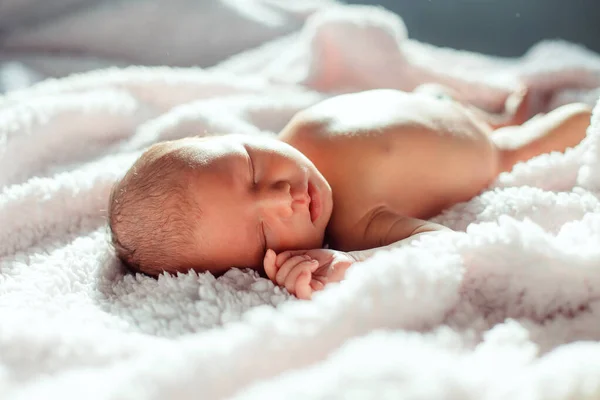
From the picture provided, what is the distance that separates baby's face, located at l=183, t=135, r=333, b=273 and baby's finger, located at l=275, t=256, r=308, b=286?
52 millimetres

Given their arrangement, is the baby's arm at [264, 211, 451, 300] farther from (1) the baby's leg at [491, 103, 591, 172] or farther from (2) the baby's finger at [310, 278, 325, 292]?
(1) the baby's leg at [491, 103, 591, 172]

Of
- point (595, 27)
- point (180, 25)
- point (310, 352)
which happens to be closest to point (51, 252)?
point (310, 352)

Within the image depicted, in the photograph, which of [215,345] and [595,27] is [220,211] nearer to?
[215,345]

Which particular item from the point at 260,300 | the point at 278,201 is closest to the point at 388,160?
the point at 278,201

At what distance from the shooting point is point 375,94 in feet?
3.29

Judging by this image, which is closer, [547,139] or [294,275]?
[294,275]

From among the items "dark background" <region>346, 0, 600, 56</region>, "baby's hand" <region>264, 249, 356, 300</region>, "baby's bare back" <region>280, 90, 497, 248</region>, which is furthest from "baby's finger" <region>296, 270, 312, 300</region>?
"dark background" <region>346, 0, 600, 56</region>

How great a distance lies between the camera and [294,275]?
2.32 feet

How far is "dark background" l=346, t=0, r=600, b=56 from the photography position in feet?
5.15

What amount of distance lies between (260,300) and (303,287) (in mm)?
51

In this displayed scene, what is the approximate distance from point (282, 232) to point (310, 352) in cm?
30

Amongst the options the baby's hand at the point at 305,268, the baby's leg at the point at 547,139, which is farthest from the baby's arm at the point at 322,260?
the baby's leg at the point at 547,139

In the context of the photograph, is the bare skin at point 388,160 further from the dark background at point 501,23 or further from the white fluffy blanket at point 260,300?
the dark background at point 501,23

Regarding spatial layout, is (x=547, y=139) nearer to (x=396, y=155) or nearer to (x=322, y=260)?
(x=396, y=155)
